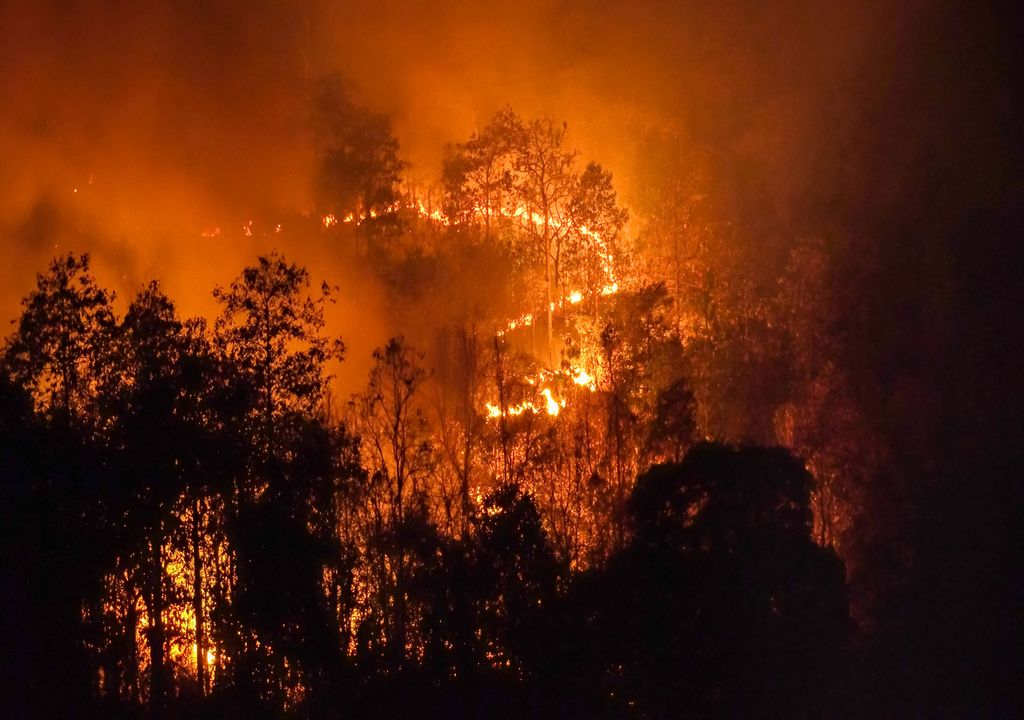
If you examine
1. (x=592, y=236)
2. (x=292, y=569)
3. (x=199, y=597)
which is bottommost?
(x=199, y=597)

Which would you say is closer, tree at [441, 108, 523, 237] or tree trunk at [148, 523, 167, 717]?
tree trunk at [148, 523, 167, 717]

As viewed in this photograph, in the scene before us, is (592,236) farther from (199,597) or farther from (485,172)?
(199,597)

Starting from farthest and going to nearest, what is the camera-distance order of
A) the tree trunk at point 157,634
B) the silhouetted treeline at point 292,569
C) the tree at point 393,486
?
the tree at point 393,486 → the tree trunk at point 157,634 → the silhouetted treeline at point 292,569

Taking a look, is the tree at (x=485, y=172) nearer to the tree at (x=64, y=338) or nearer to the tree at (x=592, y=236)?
the tree at (x=592, y=236)

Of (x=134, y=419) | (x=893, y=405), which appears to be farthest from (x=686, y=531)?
(x=893, y=405)

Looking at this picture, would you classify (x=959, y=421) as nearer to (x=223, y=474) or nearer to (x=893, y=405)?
(x=893, y=405)

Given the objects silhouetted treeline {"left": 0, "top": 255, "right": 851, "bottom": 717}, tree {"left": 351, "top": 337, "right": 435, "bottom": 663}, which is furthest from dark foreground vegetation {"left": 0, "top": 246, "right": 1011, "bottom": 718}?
tree {"left": 351, "top": 337, "right": 435, "bottom": 663}

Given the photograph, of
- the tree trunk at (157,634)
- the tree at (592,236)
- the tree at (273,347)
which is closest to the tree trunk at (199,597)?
the tree trunk at (157,634)

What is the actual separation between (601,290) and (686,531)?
953 inches

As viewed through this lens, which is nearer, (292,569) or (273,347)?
(292,569)

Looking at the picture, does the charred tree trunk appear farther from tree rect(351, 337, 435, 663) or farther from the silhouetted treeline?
tree rect(351, 337, 435, 663)

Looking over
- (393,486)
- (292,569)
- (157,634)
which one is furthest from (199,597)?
(393,486)

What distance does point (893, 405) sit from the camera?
3788 cm

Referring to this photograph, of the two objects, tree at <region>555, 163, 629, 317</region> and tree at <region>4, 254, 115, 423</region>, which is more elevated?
tree at <region>555, 163, 629, 317</region>
